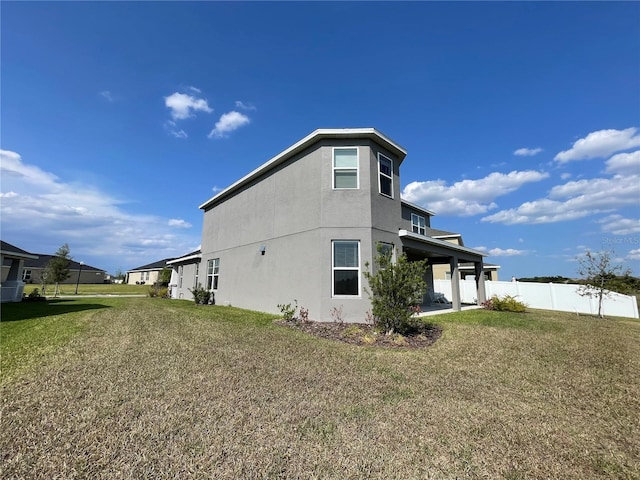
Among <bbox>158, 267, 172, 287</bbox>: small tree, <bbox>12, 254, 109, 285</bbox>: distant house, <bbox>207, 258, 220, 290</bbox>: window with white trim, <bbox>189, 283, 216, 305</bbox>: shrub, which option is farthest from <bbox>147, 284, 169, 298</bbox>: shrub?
<bbox>12, 254, 109, 285</bbox>: distant house

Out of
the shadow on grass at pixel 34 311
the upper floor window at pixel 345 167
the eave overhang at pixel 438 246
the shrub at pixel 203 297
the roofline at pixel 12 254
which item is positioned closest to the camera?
the shadow on grass at pixel 34 311

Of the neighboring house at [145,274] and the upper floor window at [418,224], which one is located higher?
the upper floor window at [418,224]

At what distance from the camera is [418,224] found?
18.2 meters

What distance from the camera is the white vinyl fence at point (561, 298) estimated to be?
55.7 feet

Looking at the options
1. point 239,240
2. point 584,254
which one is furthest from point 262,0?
point 584,254

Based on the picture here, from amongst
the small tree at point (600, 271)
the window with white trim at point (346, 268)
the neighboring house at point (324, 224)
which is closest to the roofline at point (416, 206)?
the neighboring house at point (324, 224)

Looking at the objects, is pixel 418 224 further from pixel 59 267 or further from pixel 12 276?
pixel 59 267

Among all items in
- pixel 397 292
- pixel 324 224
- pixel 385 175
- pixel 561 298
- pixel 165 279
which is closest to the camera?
pixel 397 292

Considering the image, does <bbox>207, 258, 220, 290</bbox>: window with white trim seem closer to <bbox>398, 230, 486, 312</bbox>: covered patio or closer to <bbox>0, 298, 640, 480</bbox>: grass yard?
<bbox>0, 298, 640, 480</bbox>: grass yard

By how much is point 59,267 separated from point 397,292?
31437 millimetres

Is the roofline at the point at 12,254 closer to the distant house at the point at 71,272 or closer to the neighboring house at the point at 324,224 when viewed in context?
the neighboring house at the point at 324,224

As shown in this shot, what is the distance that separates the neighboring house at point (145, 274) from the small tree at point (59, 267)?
761 inches

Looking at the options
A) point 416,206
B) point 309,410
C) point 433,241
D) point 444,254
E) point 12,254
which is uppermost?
point 416,206

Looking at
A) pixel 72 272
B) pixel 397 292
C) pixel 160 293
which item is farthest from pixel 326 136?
pixel 72 272
